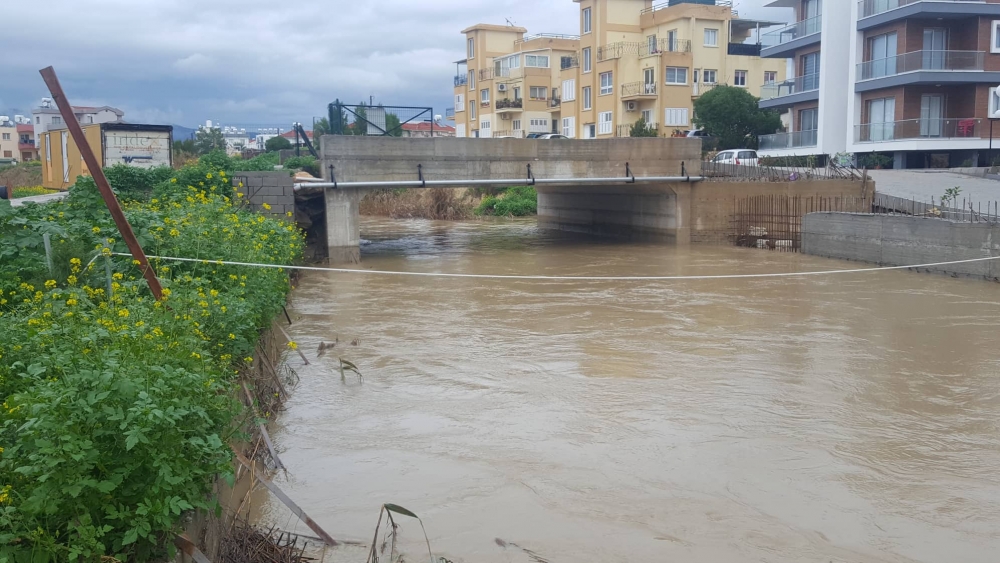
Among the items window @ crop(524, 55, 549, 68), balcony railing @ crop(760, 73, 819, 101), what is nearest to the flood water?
balcony railing @ crop(760, 73, 819, 101)

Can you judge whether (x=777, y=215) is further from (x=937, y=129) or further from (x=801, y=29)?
(x=801, y=29)

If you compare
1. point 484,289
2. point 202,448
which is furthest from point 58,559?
point 484,289

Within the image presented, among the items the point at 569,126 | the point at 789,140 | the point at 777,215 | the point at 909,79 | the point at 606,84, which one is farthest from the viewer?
the point at 569,126

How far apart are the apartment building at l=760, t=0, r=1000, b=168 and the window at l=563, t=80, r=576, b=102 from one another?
2394 cm

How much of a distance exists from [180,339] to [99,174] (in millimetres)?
2136

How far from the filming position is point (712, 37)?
5756cm

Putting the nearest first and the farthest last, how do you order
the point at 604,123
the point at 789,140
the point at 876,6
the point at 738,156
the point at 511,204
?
the point at 876,6
the point at 738,156
the point at 789,140
the point at 511,204
the point at 604,123

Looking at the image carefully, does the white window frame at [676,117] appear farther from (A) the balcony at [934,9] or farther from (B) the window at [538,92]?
(A) the balcony at [934,9]

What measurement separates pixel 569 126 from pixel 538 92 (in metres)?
7.78

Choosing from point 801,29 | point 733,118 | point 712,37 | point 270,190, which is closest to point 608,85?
point 712,37

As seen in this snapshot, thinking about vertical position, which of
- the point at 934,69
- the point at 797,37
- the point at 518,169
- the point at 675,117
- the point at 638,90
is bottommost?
the point at 518,169

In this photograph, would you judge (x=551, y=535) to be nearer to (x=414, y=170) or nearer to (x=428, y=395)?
(x=428, y=395)

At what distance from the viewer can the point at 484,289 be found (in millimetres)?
20812

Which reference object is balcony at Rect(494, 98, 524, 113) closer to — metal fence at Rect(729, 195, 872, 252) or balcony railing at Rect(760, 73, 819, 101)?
balcony railing at Rect(760, 73, 819, 101)
